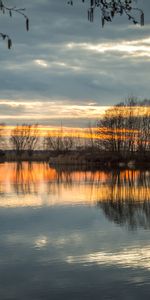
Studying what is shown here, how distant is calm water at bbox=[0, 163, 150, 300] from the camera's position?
8992 mm

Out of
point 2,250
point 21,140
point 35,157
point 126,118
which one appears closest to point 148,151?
point 126,118

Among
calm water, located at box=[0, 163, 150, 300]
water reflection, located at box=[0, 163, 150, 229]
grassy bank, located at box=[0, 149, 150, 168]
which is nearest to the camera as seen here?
calm water, located at box=[0, 163, 150, 300]

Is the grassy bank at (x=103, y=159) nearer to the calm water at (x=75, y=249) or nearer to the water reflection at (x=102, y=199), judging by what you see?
the water reflection at (x=102, y=199)

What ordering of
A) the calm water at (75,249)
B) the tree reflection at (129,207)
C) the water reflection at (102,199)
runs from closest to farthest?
the calm water at (75,249), the tree reflection at (129,207), the water reflection at (102,199)

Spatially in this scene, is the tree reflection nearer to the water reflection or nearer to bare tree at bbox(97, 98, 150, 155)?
the water reflection

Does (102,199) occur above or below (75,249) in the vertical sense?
below

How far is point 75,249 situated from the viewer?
12.2 m

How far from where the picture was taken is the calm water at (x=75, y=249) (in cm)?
899

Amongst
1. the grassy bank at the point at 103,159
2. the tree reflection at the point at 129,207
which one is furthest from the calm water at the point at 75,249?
the grassy bank at the point at 103,159

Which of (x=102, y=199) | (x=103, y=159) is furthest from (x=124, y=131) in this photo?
(x=102, y=199)

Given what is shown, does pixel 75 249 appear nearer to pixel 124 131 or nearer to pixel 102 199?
pixel 102 199

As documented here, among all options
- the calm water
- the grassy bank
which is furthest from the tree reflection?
the grassy bank

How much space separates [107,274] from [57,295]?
4.99 feet

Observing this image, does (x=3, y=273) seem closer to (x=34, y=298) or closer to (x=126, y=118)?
(x=34, y=298)
